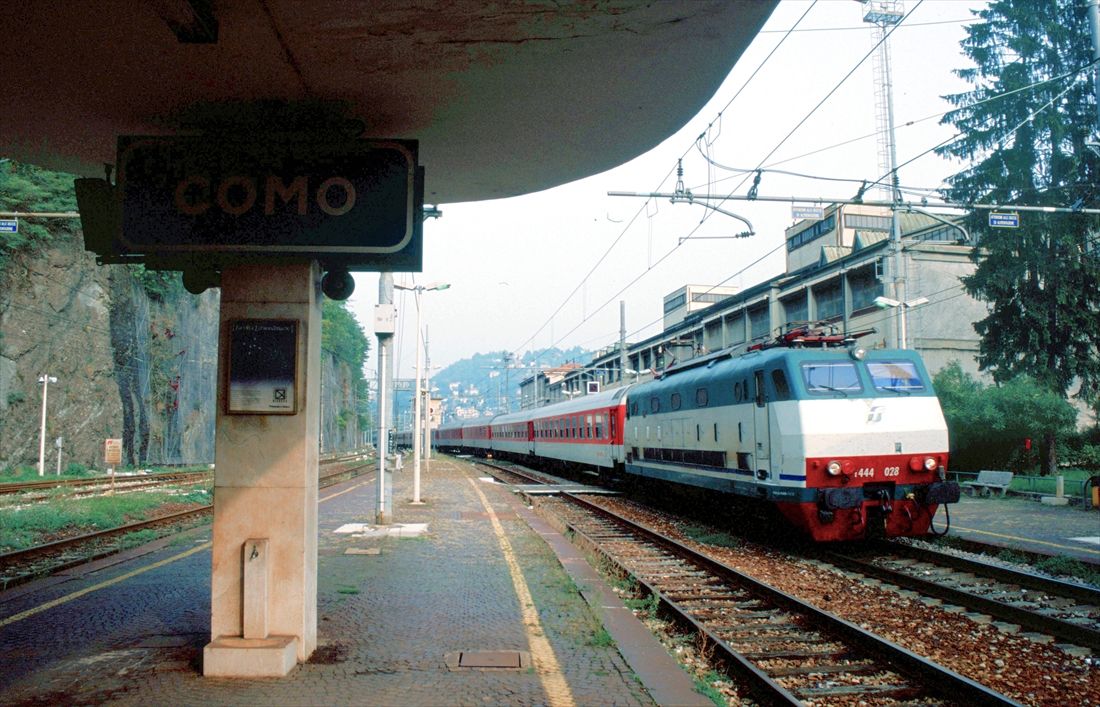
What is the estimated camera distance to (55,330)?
35281mm

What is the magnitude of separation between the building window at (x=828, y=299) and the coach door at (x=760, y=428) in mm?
29754

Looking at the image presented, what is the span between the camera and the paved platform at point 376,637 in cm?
486

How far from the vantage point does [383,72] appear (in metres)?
4.52

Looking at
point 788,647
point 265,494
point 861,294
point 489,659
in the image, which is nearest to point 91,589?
point 265,494

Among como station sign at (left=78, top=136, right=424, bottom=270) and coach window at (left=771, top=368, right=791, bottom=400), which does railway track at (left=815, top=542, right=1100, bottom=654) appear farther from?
como station sign at (left=78, top=136, right=424, bottom=270)

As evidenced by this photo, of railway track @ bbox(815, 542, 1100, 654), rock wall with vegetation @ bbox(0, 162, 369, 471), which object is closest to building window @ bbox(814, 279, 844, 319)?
railway track @ bbox(815, 542, 1100, 654)

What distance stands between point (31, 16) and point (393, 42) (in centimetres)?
163

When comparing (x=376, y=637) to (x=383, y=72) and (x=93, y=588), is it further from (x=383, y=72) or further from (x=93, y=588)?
(x=383, y=72)

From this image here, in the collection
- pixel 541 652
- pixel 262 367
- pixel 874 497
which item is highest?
pixel 262 367

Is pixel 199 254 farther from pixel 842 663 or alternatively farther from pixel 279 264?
pixel 842 663

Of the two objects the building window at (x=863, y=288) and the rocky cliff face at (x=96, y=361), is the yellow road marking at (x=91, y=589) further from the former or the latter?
the building window at (x=863, y=288)

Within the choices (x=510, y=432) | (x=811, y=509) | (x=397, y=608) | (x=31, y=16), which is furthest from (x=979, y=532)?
(x=510, y=432)

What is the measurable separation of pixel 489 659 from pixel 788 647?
9.68 ft

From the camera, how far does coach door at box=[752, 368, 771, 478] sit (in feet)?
38.9
